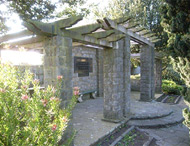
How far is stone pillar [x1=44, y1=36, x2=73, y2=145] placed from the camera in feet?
10.7

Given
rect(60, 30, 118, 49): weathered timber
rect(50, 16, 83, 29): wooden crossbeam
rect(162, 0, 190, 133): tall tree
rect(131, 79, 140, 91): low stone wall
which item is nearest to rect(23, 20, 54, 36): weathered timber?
rect(50, 16, 83, 29): wooden crossbeam

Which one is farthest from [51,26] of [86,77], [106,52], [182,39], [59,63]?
[86,77]

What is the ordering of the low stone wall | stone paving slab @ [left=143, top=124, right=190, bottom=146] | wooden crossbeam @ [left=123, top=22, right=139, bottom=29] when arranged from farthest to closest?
A: the low stone wall, wooden crossbeam @ [left=123, top=22, right=139, bottom=29], stone paving slab @ [left=143, top=124, right=190, bottom=146]

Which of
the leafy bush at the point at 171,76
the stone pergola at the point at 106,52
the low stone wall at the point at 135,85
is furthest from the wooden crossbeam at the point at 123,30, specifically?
the leafy bush at the point at 171,76

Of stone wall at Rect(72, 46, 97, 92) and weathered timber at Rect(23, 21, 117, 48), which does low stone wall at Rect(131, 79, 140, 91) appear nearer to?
stone wall at Rect(72, 46, 97, 92)

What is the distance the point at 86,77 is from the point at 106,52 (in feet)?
13.4

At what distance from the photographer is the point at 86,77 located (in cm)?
926

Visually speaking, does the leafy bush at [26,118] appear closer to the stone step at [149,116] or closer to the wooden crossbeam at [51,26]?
the wooden crossbeam at [51,26]

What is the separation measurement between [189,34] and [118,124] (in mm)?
3175

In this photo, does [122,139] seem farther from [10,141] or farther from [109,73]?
[10,141]

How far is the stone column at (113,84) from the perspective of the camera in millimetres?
5234

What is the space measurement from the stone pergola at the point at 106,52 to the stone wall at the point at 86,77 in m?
2.83

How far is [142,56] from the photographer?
8789 mm

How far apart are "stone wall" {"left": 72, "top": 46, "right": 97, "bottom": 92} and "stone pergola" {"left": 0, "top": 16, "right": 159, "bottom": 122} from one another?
9.29ft
